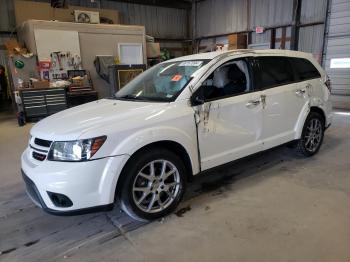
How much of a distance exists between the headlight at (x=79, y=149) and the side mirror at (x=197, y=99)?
0.83 meters

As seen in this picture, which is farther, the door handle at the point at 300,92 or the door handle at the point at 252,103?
the door handle at the point at 300,92

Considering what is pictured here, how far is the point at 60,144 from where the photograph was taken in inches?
77.6

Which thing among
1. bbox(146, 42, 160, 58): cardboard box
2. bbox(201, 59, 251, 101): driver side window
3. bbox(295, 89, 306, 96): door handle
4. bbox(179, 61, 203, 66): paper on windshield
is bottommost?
bbox(295, 89, 306, 96): door handle

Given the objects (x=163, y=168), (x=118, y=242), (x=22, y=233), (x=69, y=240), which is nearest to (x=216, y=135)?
(x=163, y=168)

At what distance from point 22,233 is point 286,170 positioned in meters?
2.79

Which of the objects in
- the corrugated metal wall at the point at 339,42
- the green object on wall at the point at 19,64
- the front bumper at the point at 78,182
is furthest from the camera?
the corrugated metal wall at the point at 339,42

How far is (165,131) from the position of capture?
2195 mm

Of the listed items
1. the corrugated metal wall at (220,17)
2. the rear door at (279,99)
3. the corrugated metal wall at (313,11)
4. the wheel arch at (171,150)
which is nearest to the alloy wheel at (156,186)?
the wheel arch at (171,150)

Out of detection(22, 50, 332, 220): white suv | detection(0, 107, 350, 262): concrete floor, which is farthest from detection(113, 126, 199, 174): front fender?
detection(0, 107, 350, 262): concrete floor

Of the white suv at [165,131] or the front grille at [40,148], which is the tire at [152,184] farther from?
the front grille at [40,148]

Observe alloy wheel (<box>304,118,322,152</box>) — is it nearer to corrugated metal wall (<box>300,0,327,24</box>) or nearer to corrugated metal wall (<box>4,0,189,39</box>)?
corrugated metal wall (<box>300,0,327,24</box>)

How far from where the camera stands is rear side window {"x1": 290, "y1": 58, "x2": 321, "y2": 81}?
3.39m

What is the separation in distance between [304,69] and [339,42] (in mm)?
6099

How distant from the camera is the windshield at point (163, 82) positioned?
2498 mm
